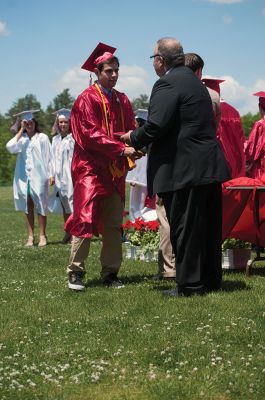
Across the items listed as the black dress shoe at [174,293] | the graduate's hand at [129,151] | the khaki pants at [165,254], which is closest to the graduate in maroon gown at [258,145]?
the khaki pants at [165,254]

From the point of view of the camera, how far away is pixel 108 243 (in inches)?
334

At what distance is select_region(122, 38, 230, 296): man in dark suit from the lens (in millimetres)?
7223

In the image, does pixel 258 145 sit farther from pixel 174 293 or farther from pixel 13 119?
pixel 13 119

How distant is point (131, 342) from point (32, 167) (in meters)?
8.65

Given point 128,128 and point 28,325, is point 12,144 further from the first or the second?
point 28,325

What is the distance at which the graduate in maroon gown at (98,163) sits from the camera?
26.4 ft

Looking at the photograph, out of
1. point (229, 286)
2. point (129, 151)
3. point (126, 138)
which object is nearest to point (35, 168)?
point (129, 151)

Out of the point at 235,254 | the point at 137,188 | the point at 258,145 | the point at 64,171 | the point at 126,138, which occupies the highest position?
the point at 258,145

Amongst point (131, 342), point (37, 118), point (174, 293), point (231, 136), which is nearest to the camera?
point (131, 342)

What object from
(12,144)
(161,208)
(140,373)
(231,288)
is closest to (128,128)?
(161,208)

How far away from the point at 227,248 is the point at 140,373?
183 inches

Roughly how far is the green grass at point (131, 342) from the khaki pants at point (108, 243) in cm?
26

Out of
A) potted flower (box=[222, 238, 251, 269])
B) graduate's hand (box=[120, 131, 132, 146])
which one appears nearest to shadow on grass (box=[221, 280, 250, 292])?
potted flower (box=[222, 238, 251, 269])

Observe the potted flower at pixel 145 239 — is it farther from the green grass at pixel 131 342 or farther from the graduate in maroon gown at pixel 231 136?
the green grass at pixel 131 342
